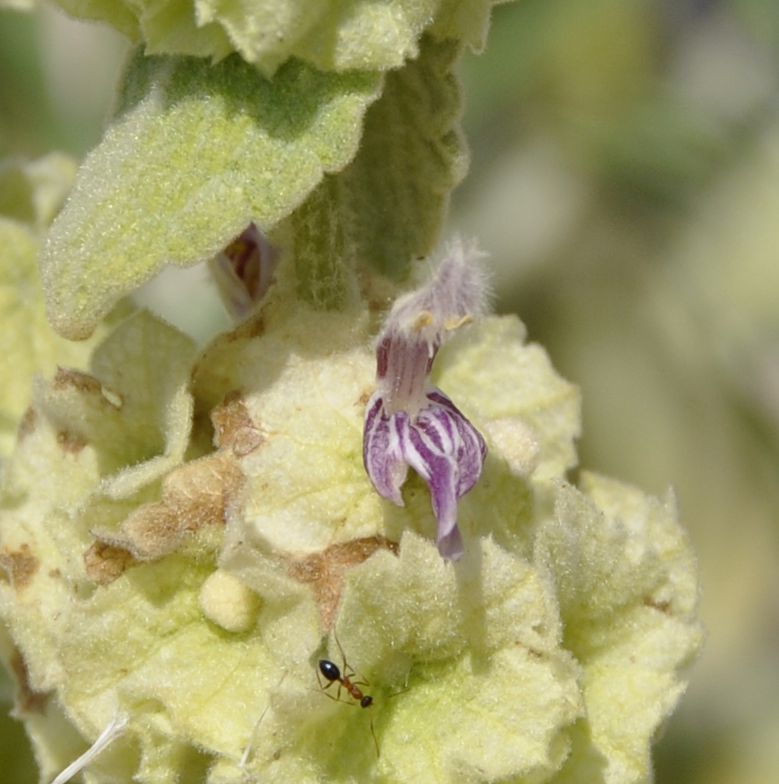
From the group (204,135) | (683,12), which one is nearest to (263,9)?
(204,135)

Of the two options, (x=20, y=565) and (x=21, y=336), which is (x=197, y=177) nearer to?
(x=20, y=565)

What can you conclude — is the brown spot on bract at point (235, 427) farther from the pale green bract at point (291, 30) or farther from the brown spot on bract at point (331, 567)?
the pale green bract at point (291, 30)

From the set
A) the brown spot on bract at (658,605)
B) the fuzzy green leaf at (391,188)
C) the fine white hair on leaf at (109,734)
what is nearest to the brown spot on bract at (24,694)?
the fine white hair on leaf at (109,734)

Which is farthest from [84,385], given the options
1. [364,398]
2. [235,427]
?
[364,398]

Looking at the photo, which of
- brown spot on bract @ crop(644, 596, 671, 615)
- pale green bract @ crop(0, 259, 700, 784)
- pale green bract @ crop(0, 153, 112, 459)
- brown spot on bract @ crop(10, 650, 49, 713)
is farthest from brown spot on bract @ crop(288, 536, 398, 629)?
pale green bract @ crop(0, 153, 112, 459)

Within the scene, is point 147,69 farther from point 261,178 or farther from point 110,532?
point 110,532

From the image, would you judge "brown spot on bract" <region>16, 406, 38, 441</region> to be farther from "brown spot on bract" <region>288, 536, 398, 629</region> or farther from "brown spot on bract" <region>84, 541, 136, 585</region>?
"brown spot on bract" <region>288, 536, 398, 629</region>
